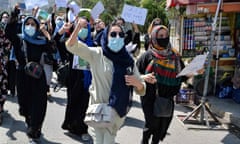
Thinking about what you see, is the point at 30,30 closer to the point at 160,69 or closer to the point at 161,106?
the point at 160,69

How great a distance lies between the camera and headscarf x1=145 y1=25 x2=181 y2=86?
4.46m

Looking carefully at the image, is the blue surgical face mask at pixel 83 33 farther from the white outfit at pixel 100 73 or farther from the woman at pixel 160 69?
the white outfit at pixel 100 73

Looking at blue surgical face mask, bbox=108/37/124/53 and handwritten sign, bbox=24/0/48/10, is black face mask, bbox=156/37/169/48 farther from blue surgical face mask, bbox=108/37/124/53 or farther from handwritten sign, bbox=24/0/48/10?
handwritten sign, bbox=24/0/48/10

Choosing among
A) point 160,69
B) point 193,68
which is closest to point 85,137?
point 160,69

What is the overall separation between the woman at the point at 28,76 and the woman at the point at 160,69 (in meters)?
1.57

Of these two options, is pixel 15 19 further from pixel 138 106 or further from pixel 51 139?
pixel 138 106

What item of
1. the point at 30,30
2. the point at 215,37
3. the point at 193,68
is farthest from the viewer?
the point at 215,37

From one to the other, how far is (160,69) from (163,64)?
0.07 meters

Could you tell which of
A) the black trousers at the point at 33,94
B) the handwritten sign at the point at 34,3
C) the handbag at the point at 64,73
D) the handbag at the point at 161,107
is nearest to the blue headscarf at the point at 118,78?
the handbag at the point at 161,107

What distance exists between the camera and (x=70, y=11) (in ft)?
19.5

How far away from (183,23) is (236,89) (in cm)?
195

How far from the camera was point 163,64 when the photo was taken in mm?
4477

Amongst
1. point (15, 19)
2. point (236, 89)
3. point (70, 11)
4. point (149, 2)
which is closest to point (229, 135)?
point (236, 89)

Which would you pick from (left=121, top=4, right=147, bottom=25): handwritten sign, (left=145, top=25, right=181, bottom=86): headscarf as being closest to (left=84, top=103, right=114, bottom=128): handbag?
(left=145, top=25, right=181, bottom=86): headscarf
